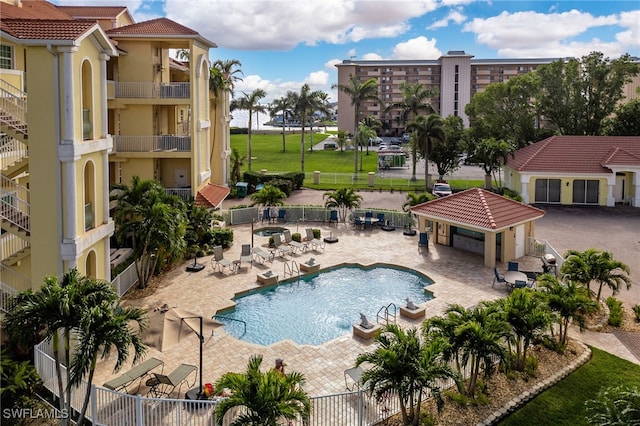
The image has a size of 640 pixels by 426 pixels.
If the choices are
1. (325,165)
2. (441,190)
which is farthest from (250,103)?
(441,190)

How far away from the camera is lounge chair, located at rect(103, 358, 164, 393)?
13.8 metres

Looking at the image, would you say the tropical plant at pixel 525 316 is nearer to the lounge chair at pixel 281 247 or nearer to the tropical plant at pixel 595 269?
Answer: the tropical plant at pixel 595 269

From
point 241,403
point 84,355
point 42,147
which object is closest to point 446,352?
point 241,403

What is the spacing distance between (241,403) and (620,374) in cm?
1186

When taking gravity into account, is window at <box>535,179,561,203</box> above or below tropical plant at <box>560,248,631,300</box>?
above

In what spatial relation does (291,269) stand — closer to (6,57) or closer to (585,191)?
(6,57)

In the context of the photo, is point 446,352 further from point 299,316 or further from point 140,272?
point 140,272

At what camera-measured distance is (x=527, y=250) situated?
28.7 meters

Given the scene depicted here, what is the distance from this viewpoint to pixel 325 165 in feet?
236

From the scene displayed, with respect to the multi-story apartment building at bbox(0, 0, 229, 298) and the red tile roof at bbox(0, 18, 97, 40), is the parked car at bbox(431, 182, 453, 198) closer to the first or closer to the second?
the multi-story apartment building at bbox(0, 0, 229, 298)

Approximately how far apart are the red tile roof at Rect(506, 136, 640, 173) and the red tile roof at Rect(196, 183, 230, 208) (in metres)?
25.4

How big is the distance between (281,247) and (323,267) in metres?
3.30

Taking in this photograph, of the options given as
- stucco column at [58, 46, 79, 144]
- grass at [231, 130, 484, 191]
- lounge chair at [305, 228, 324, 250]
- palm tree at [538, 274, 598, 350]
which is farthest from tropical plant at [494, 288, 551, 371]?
grass at [231, 130, 484, 191]

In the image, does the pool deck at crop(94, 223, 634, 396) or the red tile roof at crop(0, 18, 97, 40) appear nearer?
the red tile roof at crop(0, 18, 97, 40)
